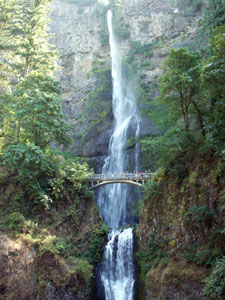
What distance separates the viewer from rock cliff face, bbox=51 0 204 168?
34406mm

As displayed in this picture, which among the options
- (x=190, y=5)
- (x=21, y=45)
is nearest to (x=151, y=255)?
(x=21, y=45)

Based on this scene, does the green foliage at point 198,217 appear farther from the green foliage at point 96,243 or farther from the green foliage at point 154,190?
the green foliage at point 96,243

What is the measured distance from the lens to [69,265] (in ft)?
53.4

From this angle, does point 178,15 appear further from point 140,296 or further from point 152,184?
point 140,296

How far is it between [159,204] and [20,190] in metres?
9.53

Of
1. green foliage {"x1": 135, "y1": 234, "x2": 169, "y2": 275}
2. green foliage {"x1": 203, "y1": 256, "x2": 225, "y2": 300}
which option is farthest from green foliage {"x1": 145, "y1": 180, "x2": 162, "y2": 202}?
green foliage {"x1": 203, "y1": 256, "x2": 225, "y2": 300}

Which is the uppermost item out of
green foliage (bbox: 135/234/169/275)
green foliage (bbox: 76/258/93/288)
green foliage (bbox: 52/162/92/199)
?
green foliage (bbox: 52/162/92/199)

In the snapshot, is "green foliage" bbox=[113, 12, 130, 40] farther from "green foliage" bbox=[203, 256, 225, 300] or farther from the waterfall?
"green foliage" bbox=[203, 256, 225, 300]

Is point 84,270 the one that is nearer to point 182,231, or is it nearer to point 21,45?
point 182,231

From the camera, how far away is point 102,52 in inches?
1719

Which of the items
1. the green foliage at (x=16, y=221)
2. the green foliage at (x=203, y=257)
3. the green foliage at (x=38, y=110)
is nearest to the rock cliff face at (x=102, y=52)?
the green foliage at (x=38, y=110)

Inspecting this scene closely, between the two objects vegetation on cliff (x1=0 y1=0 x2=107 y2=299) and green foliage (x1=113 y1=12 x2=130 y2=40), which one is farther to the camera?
green foliage (x1=113 y1=12 x2=130 y2=40)

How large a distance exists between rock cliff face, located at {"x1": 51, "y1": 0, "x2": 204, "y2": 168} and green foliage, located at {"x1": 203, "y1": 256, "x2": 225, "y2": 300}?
20.3 meters

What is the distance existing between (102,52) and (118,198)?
86.0ft
